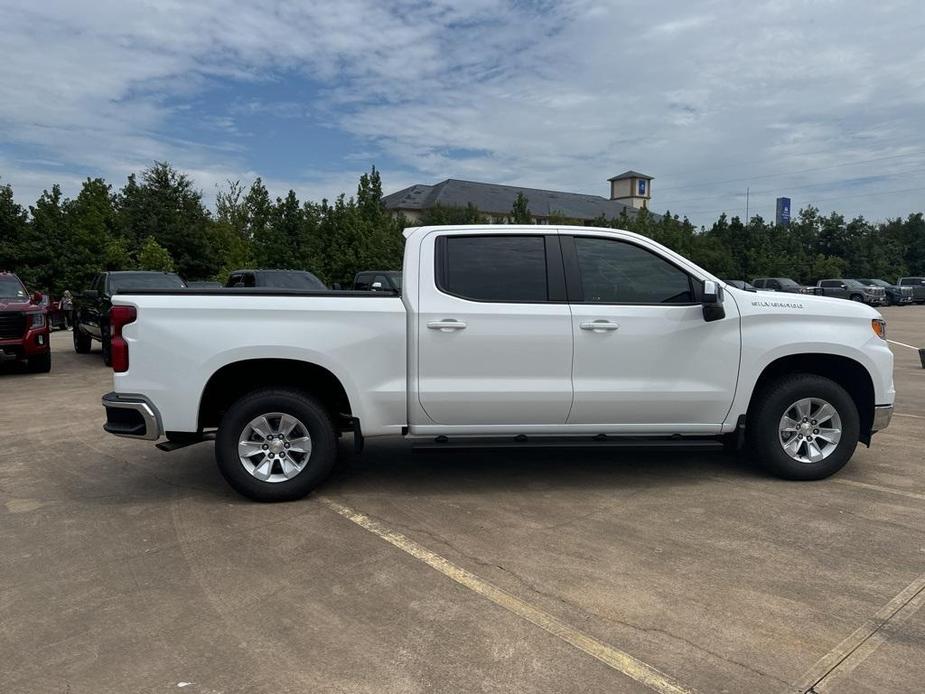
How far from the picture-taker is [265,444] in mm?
5039

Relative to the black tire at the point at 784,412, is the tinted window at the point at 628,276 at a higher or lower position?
higher

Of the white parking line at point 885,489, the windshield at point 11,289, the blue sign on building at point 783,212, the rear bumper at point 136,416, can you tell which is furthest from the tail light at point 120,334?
the blue sign on building at point 783,212

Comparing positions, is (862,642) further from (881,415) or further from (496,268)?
(496,268)

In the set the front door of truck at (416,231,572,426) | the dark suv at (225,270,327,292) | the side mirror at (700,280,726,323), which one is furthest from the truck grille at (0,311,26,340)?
the side mirror at (700,280,726,323)

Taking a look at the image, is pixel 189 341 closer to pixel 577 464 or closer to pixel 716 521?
pixel 577 464

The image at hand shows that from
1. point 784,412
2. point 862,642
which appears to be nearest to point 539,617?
point 862,642

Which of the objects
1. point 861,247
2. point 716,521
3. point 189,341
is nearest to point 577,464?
point 716,521

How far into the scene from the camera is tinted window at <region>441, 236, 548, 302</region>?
5141 mm

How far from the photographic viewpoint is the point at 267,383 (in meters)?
5.20

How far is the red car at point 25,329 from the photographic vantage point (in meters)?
11.9

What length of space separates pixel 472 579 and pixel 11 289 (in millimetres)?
12552

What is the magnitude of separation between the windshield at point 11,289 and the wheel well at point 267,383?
9650 millimetres

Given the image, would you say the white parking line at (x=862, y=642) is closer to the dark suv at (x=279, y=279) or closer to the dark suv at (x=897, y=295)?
the dark suv at (x=279, y=279)

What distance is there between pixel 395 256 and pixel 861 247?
1662 inches
